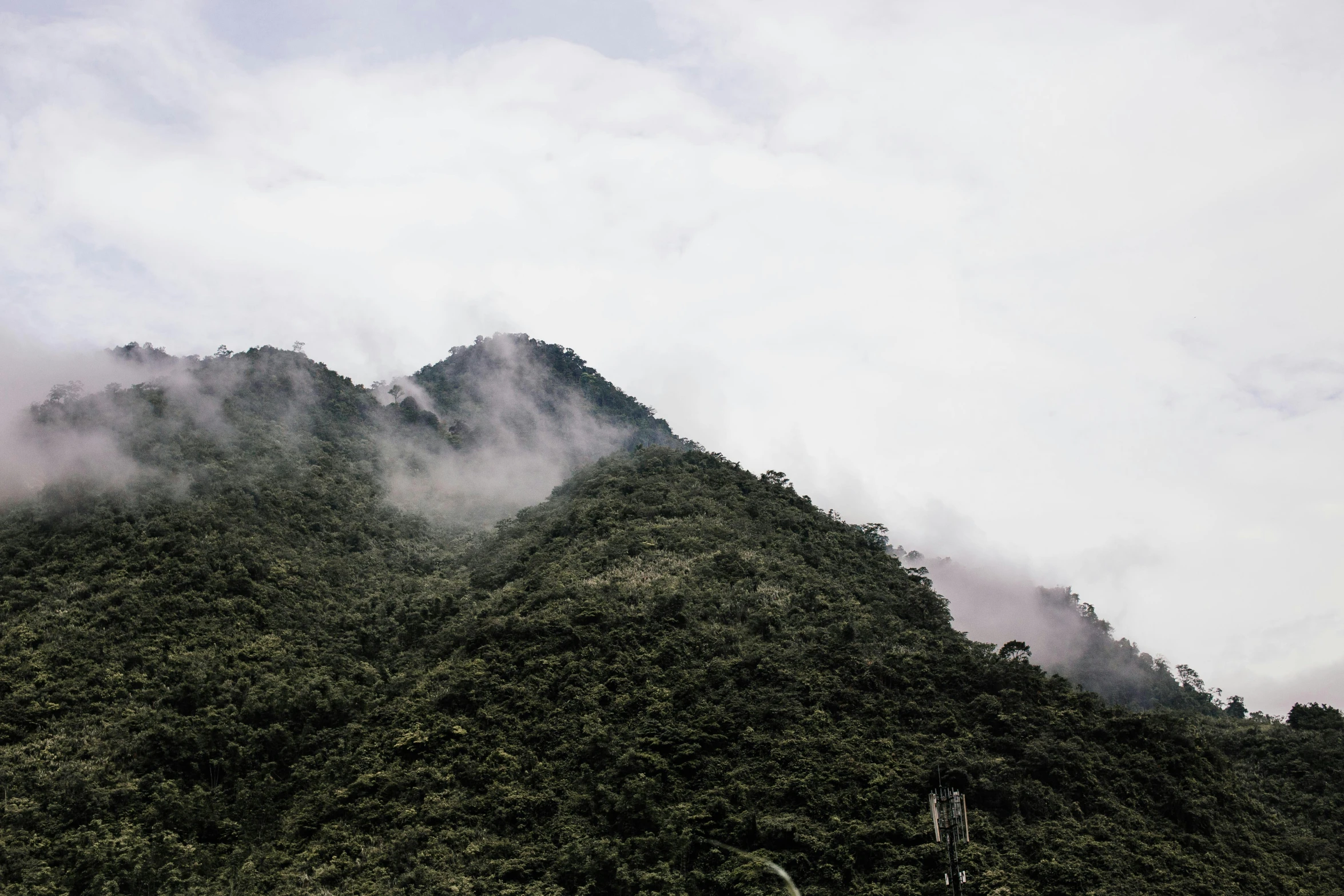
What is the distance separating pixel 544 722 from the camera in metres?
35.5

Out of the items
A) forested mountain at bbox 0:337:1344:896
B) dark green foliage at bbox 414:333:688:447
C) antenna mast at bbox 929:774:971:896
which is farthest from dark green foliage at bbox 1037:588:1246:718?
antenna mast at bbox 929:774:971:896

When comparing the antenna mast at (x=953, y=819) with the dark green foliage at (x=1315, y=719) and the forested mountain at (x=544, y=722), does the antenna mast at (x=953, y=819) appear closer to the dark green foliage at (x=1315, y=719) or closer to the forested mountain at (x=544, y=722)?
the forested mountain at (x=544, y=722)

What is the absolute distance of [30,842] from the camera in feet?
97.0

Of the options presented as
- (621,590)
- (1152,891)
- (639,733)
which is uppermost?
(621,590)

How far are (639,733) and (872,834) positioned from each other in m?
8.04

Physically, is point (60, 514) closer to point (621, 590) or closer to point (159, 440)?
point (159, 440)

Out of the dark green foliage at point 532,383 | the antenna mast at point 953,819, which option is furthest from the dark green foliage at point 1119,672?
the antenna mast at point 953,819

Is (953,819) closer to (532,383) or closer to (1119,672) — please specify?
(1119,672)

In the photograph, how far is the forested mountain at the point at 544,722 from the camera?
29875 mm

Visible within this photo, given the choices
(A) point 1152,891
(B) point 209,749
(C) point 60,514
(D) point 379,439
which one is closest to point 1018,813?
(A) point 1152,891

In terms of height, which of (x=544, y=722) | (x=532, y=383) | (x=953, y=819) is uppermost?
(x=532, y=383)

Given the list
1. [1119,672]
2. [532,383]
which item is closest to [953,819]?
[1119,672]

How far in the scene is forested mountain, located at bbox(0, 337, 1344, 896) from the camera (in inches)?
1176

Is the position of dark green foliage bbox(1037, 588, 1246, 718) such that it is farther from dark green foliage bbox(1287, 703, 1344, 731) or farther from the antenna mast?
the antenna mast
